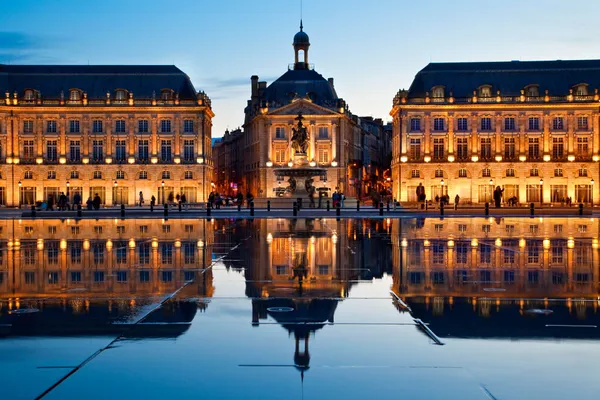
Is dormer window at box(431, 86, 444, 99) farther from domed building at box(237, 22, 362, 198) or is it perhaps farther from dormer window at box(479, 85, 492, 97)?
domed building at box(237, 22, 362, 198)

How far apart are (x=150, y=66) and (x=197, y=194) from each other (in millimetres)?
16022

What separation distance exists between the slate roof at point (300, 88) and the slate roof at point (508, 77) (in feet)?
40.5

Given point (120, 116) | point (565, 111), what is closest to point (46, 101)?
point (120, 116)

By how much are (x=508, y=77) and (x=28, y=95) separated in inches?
2121

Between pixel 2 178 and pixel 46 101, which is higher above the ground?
pixel 46 101

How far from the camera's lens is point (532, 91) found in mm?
82125

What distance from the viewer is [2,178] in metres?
81.8

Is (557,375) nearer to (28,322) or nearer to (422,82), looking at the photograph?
(28,322)

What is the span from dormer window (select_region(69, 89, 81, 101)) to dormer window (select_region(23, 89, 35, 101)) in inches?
160

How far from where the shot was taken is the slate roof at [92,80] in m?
83.0

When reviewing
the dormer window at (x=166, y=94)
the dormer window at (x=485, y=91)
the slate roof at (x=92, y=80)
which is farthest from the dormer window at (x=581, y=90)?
the dormer window at (x=166, y=94)

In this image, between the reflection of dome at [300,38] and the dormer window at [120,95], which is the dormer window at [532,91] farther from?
the dormer window at [120,95]

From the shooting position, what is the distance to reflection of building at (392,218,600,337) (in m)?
8.90

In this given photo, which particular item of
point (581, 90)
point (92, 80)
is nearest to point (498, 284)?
point (581, 90)
